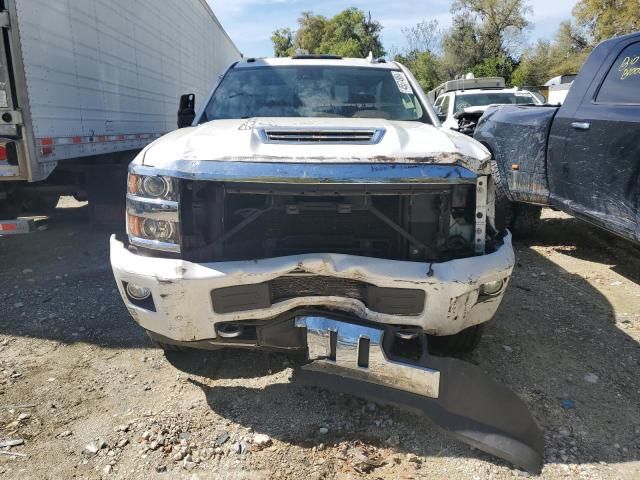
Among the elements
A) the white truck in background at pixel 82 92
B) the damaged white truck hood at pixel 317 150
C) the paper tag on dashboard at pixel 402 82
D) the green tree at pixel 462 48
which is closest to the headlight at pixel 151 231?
the damaged white truck hood at pixel 317 150

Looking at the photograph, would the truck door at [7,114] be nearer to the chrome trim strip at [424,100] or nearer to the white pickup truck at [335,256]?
the white pickup truck at [335,256]

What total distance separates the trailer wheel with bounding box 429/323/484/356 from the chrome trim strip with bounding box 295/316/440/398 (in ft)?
1.88

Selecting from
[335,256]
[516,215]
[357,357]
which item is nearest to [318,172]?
[335,256]

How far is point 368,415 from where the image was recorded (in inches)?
107

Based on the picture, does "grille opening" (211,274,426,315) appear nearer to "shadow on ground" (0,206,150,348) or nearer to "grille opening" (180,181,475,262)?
"grille opening" (180,181,475,262)

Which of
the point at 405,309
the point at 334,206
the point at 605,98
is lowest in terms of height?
the point at 405,309

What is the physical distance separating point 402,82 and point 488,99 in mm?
7901

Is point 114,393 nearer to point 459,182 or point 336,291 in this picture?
point 336,291

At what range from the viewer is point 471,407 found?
2.54 metres

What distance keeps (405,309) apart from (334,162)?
2.53 ft

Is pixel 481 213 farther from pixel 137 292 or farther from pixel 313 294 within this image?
pixel 137 292

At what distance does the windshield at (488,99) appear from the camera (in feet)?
36.5

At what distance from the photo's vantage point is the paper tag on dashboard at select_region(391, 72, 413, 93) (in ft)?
13.2

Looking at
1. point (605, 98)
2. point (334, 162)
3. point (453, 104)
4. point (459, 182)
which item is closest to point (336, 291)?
point (334, 162)
